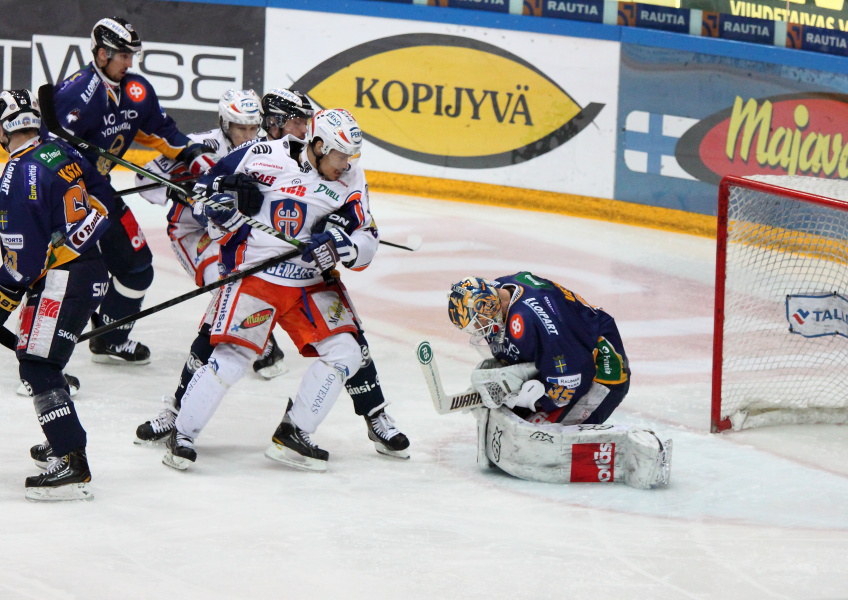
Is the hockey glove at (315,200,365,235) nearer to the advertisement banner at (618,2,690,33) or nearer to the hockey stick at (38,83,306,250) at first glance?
the hockey stick at (38,83,306,250)

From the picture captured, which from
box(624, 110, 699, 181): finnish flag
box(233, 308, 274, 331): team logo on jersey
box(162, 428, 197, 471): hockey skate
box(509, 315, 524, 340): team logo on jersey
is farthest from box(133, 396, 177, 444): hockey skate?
box(624, 110, 699, 181): finnish flag

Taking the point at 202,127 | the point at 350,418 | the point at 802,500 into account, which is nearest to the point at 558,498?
the point at 802,500

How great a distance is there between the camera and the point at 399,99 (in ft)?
29.0

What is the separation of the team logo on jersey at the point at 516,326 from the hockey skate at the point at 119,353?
204cm

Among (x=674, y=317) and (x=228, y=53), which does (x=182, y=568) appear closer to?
(x=674, y=317)

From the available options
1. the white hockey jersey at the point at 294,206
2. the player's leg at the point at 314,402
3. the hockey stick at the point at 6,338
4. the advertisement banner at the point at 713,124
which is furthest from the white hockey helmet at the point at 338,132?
the advertisement banner at the point at 713,124

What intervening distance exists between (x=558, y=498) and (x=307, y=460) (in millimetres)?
910

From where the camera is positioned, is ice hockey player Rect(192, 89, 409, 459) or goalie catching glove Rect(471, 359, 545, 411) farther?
ice hockey player Rect(192, 89, 409, 459)

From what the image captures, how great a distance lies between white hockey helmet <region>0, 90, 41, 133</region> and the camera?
414 centimetres

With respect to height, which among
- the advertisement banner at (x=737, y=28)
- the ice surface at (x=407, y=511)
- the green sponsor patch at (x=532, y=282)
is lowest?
the ice surface at (x=407, y=511)

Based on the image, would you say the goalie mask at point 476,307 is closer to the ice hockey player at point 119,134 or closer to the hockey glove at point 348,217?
the hockey glove at point 348,217

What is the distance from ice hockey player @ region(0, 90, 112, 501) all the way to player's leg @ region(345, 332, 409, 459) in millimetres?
1036

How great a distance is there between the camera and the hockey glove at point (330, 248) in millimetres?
4422

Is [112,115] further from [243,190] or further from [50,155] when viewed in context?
[50,155]
